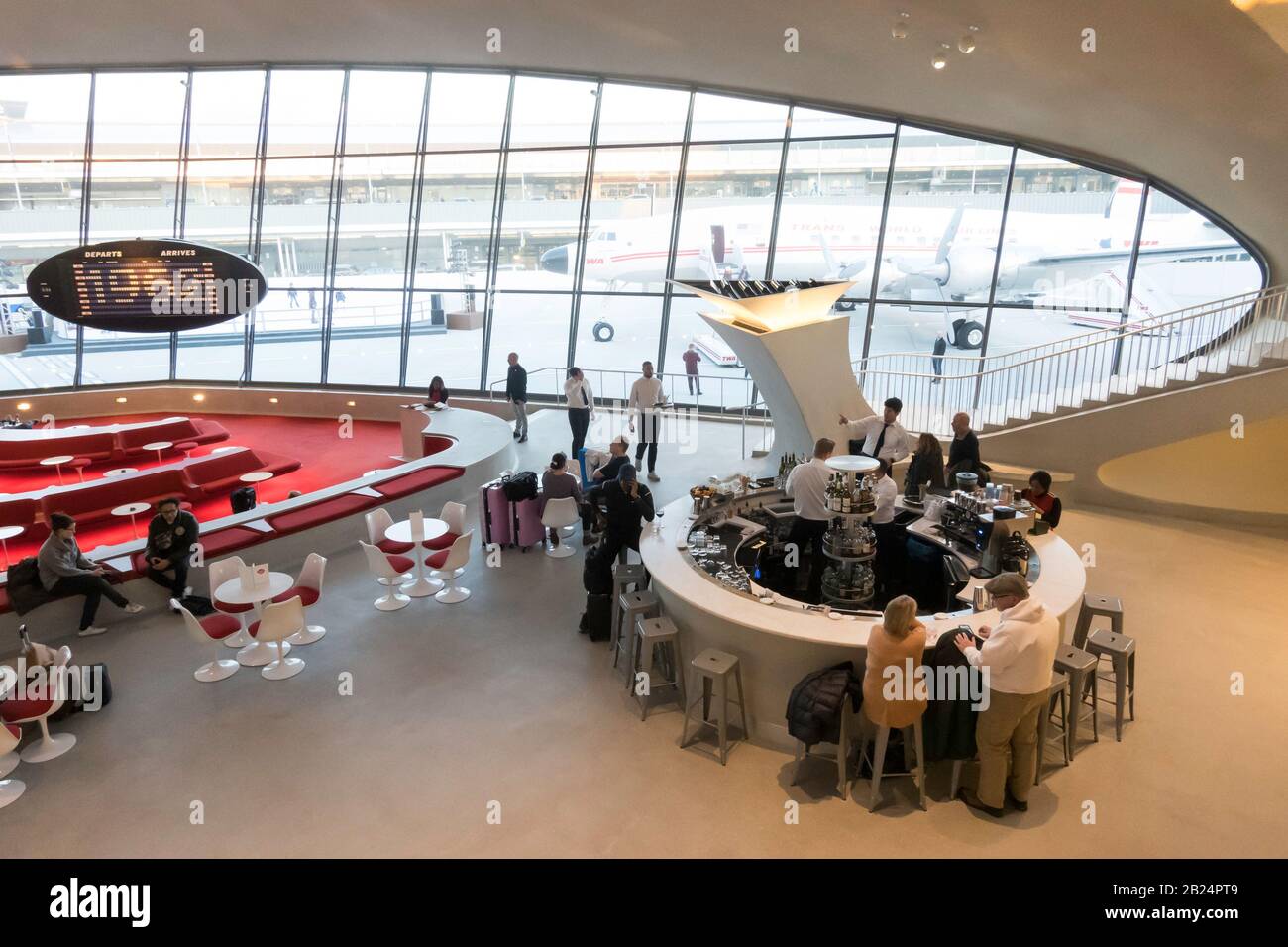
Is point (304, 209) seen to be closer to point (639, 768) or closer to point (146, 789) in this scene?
point (146, 789)

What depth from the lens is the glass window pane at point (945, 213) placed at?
1170cm

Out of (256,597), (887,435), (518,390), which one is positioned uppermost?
(887,435)

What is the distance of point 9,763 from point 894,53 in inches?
390

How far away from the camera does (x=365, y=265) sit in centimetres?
1455

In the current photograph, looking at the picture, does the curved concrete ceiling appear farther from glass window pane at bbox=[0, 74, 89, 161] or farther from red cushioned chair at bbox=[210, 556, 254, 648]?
red cushioned chair at bbox=[210, 556, 254, 648]

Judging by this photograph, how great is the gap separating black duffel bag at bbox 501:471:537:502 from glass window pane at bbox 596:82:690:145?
7.30 meters

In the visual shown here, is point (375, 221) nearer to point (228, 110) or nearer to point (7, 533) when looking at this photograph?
point (228, 110)

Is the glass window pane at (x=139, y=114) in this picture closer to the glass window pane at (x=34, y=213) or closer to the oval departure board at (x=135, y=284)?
the glass window pane at (x=34, y=213)

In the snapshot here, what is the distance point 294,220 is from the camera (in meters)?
14.6

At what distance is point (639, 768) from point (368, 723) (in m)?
1.96

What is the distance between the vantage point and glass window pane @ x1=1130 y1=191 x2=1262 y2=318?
11055 mm

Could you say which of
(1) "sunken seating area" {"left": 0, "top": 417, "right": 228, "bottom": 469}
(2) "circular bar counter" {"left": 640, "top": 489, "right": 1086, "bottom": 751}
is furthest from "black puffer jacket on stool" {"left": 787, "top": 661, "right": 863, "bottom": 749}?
(1) "sunken seating area" {"left": 0, "top": 417, "right": 228, "bottom": 469}

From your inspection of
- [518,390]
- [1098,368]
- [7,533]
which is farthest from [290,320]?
[1098,368]

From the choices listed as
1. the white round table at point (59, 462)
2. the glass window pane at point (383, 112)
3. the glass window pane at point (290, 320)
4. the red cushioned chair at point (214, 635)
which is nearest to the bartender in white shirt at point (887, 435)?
the red cushioned chair at point (214, 635)
